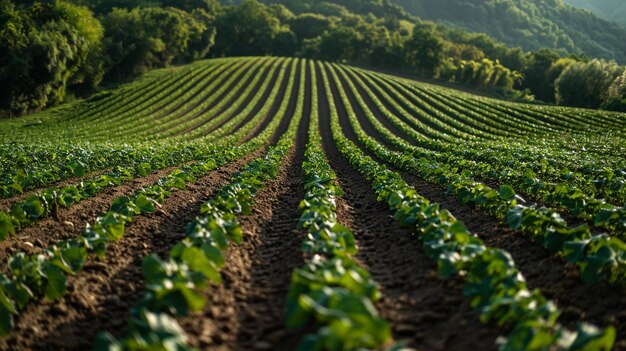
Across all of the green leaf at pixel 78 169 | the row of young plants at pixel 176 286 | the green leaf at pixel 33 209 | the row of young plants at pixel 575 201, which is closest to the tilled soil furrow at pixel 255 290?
the row of young plants at pixel 176 286

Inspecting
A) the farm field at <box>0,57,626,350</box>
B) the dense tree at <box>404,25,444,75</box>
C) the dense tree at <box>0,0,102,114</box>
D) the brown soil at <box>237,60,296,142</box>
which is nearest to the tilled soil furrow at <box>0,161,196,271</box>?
the farm field at <box>0,57,626,350</box>

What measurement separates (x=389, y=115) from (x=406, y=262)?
38269 millimetres

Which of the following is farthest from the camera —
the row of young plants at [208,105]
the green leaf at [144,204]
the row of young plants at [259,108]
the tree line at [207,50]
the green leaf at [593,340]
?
the tree line at [207,50]

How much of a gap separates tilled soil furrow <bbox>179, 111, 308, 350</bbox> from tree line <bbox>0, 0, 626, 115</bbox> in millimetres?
43125

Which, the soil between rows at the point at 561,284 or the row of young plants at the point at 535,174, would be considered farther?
the row of young plants at the point at 535,174

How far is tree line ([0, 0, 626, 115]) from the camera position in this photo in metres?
42.7

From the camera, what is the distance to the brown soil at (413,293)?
437 centimetres

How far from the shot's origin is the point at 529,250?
695 centimetres

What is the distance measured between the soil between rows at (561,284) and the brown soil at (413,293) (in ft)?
4.19

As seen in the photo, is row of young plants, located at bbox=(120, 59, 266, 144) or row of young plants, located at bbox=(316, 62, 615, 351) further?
row of young plants, located at bbox=(120, 59, 266, 144)

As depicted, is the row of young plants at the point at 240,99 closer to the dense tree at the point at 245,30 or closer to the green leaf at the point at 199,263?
the dense tree at the point at 245,30

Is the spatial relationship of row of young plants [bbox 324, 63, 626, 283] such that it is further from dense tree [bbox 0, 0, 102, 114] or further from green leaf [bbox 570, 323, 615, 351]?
dense tree [bbox 0, 0, 102, 114]

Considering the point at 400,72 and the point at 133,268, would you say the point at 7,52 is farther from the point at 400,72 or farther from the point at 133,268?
the point at 400,72

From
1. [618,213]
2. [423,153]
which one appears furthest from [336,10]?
[618,213]
